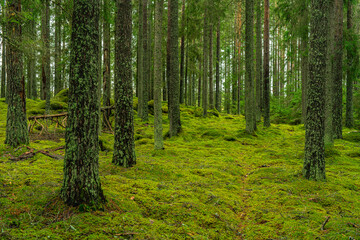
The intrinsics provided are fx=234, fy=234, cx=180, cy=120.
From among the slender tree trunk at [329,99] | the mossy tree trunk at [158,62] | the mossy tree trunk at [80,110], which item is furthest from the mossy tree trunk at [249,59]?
the mossy tree trunk at [80,110]

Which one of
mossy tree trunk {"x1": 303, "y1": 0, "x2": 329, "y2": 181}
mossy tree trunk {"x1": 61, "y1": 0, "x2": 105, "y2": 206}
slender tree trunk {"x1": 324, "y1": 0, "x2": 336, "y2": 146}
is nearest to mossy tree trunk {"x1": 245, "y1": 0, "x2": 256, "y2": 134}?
slender tree trunk {"x1": 324, "y1": 0, "x2": 336, "y2": 146}

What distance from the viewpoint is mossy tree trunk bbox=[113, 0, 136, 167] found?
6141 millimetres

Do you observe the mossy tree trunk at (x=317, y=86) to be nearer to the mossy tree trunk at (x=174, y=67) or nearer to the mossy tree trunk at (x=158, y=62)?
the mossy tree trunk at (x=158, y=62)

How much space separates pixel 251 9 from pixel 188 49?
9.99 metres

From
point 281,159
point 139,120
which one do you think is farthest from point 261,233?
point 139,120

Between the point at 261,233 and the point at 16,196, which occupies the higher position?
the point at 16,196

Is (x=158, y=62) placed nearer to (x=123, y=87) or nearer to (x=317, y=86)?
(x=123, y=87)

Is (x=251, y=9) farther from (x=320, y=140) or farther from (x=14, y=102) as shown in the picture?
(x=14, y=102)

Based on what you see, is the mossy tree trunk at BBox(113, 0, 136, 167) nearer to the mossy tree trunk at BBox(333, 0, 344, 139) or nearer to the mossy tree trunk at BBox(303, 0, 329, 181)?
the mossy tree trunk at BBox(303, 0, 329, 181)

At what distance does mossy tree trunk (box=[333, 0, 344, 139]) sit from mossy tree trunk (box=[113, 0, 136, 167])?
9968mm

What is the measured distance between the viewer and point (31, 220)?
10.1 feet

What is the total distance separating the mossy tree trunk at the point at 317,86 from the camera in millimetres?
5375

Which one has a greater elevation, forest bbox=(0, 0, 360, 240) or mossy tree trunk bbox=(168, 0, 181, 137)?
mossy tree trunk bbox=(168, 0, 181, 137)

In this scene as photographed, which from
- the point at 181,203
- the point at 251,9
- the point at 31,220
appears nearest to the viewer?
the point at 31,220
